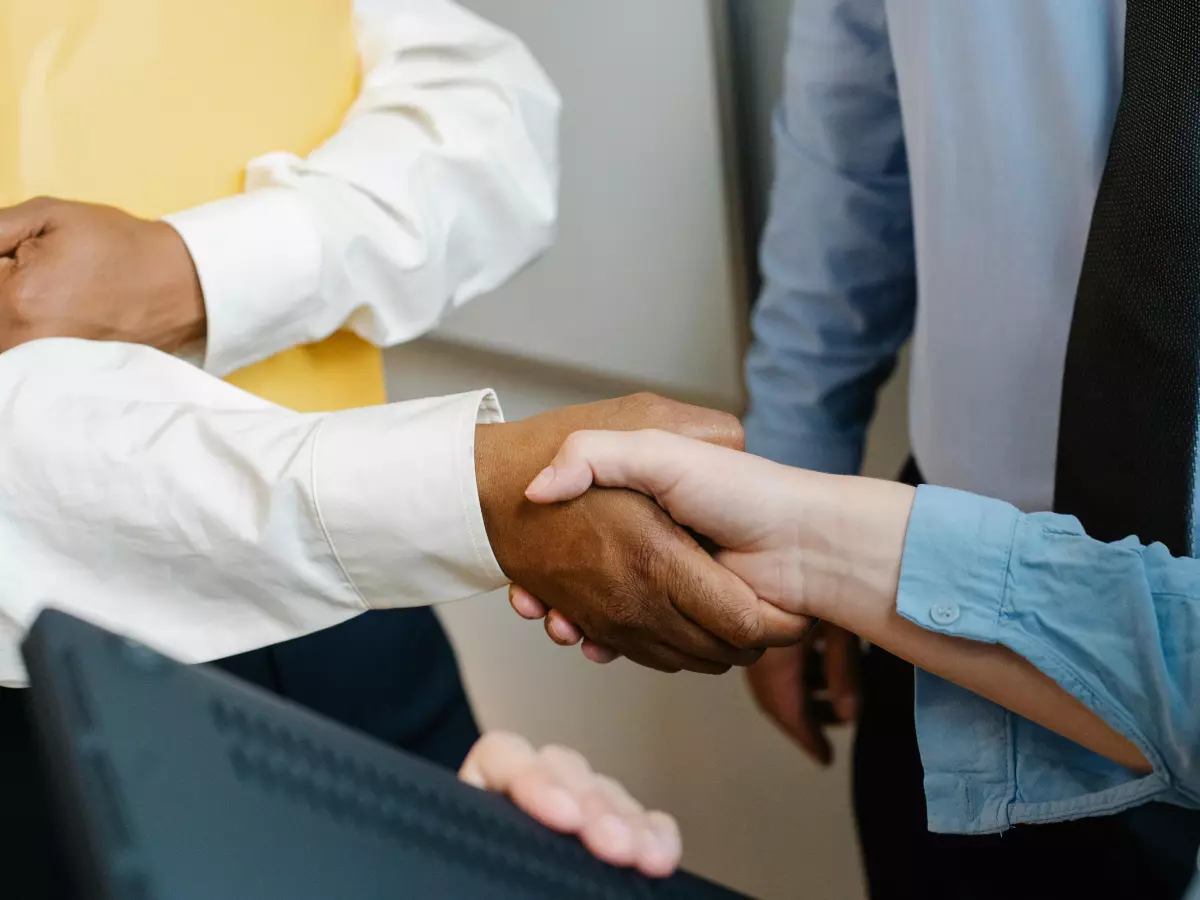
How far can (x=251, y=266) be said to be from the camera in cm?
61

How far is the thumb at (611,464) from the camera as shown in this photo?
1.57 ft

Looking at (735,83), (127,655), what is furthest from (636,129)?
(127,655)

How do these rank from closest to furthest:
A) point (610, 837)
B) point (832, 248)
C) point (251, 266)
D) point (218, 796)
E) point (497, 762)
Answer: point (218, 796) → point (610, 837) → point (497, 762) → point (251, 266) → point (832, 248)

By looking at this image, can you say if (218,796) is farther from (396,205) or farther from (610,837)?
(396,205)

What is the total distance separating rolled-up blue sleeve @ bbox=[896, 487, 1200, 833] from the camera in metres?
0.43

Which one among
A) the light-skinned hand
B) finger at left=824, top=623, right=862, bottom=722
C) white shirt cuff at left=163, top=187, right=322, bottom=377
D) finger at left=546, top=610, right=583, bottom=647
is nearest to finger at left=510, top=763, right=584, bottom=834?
the light-skinned hand

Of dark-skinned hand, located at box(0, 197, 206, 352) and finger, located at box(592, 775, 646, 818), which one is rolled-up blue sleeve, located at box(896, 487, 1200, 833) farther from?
dark-skinned hand, located at box(0, 197, 206, 352)

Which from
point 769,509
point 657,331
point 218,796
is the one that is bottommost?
point 657,331

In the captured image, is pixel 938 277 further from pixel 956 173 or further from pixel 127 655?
pixel 127 655

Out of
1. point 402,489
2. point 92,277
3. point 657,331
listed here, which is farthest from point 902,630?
point 657,331

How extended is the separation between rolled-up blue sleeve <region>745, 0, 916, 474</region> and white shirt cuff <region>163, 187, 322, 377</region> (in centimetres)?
34

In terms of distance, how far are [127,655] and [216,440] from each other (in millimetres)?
282

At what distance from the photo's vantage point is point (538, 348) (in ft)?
3.61

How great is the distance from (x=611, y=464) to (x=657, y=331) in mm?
562
